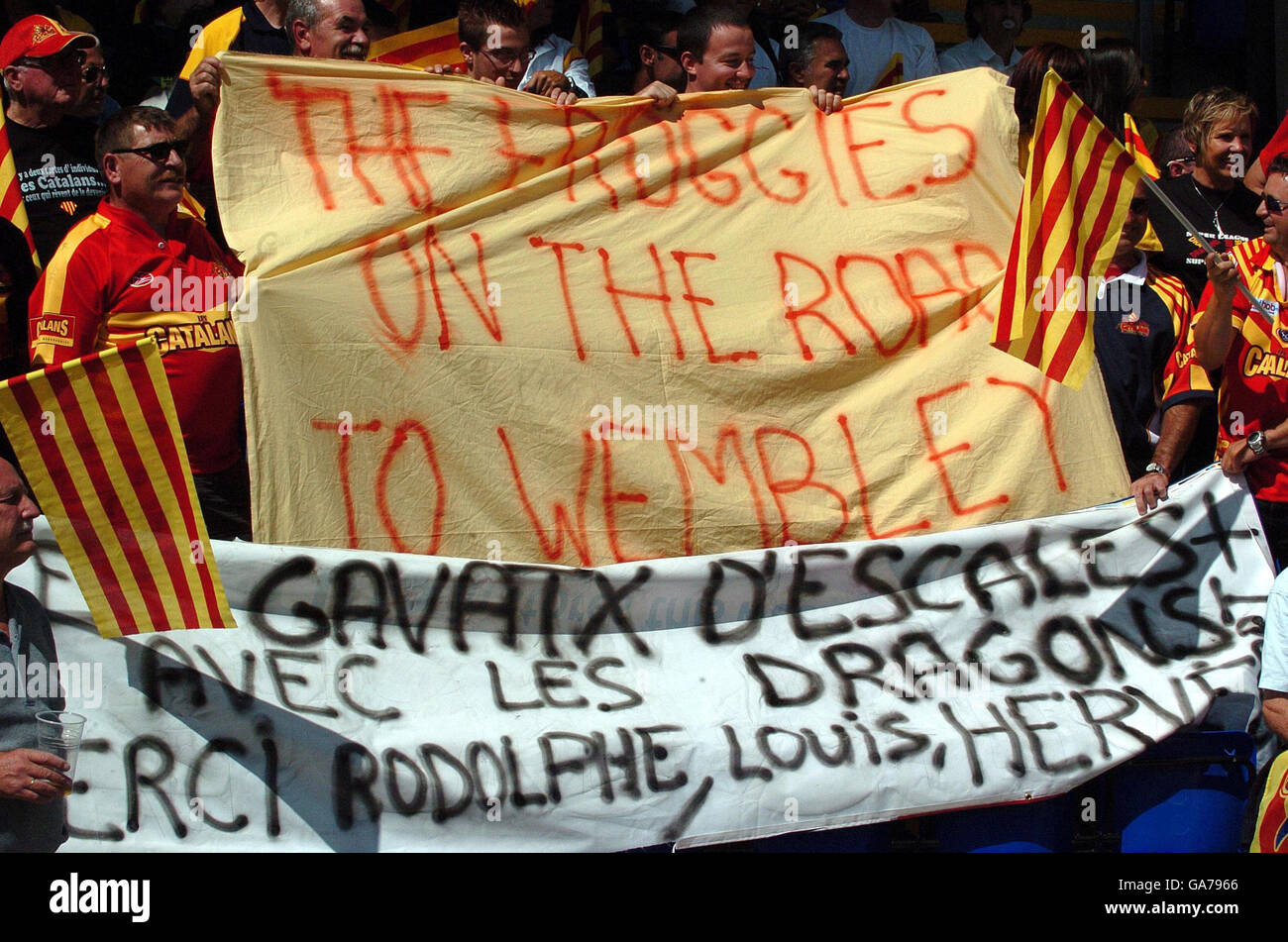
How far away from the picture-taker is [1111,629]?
503 cm

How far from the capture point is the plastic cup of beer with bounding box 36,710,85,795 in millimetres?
3941

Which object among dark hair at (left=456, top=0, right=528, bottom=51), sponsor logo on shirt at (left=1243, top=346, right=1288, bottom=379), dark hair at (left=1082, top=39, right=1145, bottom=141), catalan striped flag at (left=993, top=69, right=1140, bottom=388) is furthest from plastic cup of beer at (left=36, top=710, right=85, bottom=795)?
dark hair at (left=1082, top=39, right=1145, bottom=141)

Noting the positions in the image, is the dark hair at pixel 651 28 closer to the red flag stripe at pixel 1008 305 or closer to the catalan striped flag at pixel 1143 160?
the catalan striped flag at pixel 1143 160

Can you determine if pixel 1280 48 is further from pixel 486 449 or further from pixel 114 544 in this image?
pixel 114 544

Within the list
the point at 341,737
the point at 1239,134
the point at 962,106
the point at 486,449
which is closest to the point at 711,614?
the point at 486,449

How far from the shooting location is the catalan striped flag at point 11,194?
568 cm

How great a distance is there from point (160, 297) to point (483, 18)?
1793 millimetres

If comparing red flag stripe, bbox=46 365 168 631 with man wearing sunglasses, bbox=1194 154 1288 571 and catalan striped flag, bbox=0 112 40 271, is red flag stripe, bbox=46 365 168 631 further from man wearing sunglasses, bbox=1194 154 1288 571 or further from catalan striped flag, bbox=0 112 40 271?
man wearing sunglasses, bbox=1194 154 1288 571

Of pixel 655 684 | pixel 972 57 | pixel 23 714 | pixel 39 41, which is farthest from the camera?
pixel 972 57

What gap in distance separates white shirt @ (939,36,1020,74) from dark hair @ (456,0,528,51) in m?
2.46

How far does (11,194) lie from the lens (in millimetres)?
5727

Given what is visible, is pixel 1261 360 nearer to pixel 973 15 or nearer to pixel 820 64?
pixel 820 64

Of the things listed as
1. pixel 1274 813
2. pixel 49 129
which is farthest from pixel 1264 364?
pixel 49 129

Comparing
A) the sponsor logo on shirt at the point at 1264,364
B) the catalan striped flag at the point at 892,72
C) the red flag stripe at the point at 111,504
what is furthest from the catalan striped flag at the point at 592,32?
the red flag stripe at the point at 111,504
